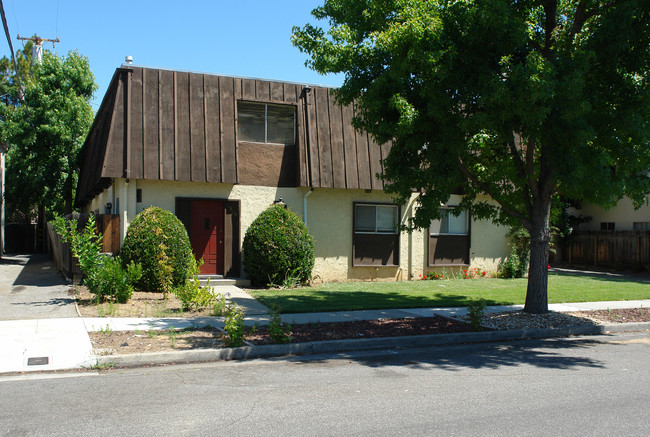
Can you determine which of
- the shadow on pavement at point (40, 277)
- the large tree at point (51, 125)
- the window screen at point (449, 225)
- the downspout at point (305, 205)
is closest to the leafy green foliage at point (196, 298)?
the shadow on pavement at point (40, 277)

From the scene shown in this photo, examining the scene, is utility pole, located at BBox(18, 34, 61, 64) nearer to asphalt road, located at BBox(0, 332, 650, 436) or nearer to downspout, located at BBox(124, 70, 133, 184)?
downspout, located at BBox(124, 70, 133, 184)

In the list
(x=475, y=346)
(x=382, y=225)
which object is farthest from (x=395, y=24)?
(x=382, y=225)

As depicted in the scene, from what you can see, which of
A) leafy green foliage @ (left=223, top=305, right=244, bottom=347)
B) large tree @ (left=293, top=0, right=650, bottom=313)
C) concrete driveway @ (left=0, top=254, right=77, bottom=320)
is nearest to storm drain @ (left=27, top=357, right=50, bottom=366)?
leafy green foliage @ (left=223, top=305, right=244, bottom=347)

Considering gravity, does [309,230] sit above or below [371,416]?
above

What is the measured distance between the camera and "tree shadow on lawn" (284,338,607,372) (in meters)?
7.85

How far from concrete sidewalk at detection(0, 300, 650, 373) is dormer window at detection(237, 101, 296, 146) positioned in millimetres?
6833

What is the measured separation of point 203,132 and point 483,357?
33.1 ft

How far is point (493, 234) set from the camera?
19.4m

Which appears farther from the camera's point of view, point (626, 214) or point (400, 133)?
point (626, 214)

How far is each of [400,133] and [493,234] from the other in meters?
11.0

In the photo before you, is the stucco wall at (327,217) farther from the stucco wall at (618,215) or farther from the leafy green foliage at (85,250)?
the stucco wall at (618,215)

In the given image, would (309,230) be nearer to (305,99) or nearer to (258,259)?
(258,259)

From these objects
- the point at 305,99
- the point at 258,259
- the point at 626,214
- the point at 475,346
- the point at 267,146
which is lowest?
the point at 475,346

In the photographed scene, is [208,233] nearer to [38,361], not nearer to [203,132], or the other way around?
[203,132]
